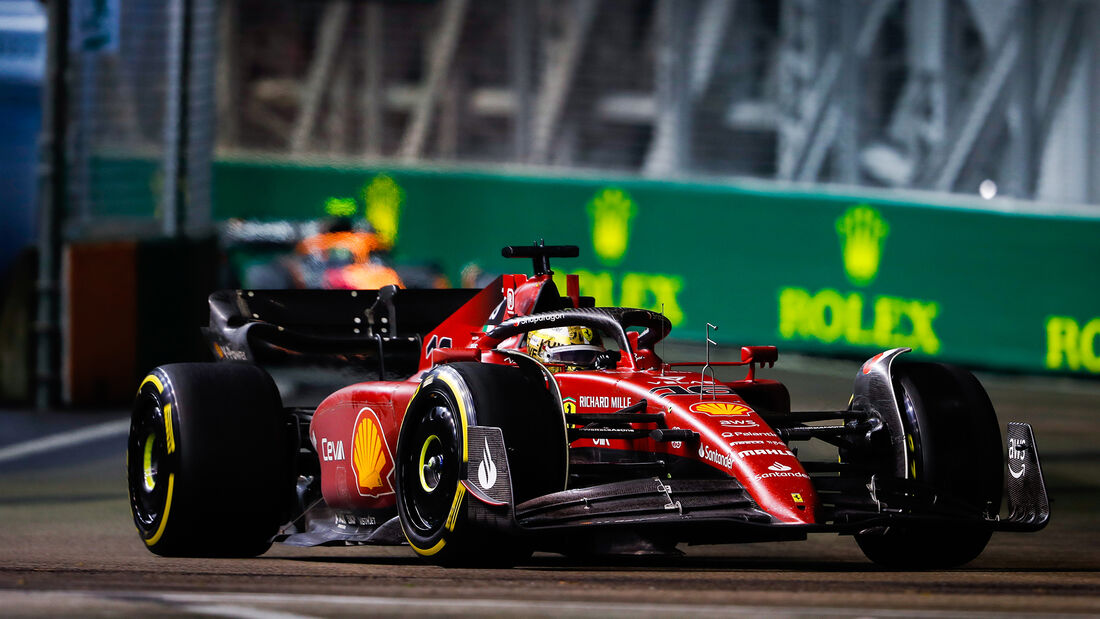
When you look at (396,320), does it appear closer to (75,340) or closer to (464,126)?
(75,340)

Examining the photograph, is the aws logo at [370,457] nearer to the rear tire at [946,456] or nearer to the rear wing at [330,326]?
the rear wing at [330,326]

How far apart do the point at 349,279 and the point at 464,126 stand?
15.0 ft

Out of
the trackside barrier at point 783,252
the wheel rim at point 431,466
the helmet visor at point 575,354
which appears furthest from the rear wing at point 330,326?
the trackside barrier at point 783,252

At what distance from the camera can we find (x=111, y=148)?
18.3m

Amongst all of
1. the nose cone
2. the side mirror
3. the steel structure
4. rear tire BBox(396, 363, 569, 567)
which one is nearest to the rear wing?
the side mirror

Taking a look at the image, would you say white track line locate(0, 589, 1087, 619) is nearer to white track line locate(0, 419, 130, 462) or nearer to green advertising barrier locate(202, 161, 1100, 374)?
white track line locate(0, 419, 130, 462)

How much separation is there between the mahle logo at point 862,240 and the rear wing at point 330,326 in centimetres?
973

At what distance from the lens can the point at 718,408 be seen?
7613mm

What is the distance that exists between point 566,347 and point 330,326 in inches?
82.9

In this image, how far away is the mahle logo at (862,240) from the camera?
1959 cm

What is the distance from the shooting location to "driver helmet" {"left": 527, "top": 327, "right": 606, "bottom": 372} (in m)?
8.51

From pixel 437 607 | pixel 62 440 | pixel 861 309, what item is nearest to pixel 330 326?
pixel 437 607

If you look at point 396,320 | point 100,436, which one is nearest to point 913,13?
point 100,436

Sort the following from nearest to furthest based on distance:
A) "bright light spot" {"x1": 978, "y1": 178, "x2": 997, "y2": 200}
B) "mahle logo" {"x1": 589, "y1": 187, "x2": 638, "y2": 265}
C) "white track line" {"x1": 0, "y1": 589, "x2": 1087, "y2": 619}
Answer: "white track line" {"x1": 0, "y1": 589, "x2": 1087, "y2": 619}, "bright light spot" {"x1": 978, "y1": 178, "x2": 997, "y2": 200}, "mahle logo" {"x1": 589, "y1": 187, "x2": 638, "y2": 265}
